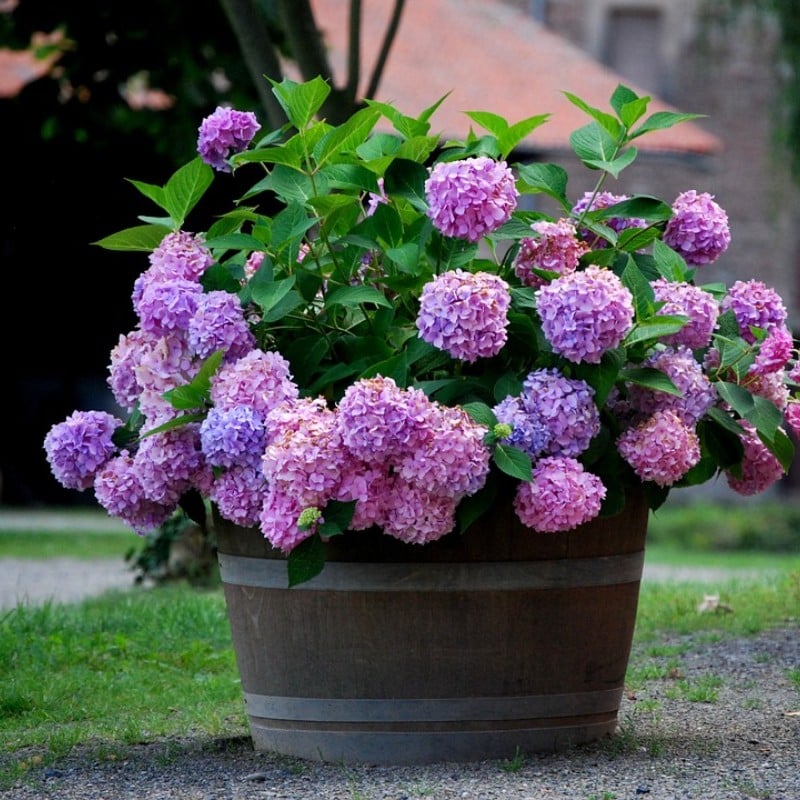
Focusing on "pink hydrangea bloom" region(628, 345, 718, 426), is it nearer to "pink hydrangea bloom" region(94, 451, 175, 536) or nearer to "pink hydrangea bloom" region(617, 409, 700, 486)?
"pink hydrangea bloom" region(617, 409, 700, 486)

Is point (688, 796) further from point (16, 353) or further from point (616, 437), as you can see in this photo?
point (16, 353)

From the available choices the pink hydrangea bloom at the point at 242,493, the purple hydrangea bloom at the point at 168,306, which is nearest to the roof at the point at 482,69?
the purple hydrangea bloom at the point at 168,306

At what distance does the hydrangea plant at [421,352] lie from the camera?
2.96m

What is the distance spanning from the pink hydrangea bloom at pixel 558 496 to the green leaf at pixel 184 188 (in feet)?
3.36

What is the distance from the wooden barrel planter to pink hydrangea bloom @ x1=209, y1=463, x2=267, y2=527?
0.42ft

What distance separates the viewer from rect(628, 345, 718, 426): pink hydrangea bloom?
10.4ft

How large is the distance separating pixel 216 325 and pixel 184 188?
0.40 meters

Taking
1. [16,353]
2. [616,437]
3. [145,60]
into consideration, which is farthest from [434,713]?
[16,353]

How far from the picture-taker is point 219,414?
3.05 metres

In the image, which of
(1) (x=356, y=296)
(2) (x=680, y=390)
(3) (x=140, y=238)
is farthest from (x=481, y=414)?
(3) (x=140, y=238)

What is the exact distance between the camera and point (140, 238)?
133 inches

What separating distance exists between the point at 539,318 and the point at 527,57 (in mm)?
17758

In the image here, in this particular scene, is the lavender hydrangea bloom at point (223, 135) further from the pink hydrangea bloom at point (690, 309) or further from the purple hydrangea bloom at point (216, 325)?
the pink hydrangea bloom at point (690, 309)

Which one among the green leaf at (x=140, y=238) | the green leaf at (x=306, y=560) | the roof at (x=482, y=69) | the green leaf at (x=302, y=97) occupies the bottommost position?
the green leaf at (x=306, y=560)
